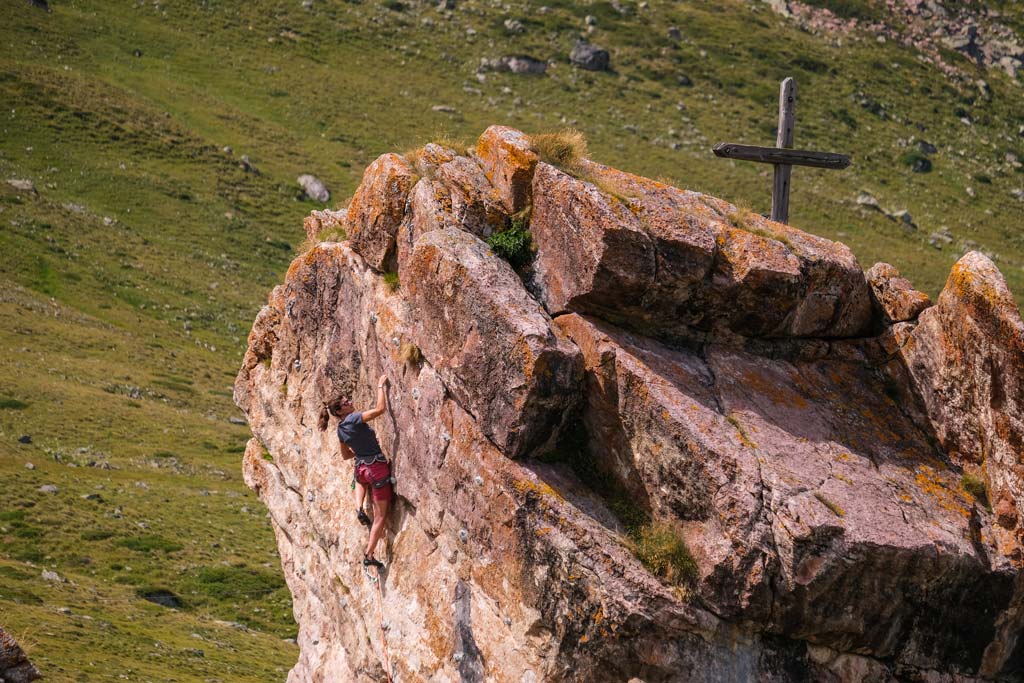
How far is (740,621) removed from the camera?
51.6 feet

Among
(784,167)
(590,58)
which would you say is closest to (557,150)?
(784,167)

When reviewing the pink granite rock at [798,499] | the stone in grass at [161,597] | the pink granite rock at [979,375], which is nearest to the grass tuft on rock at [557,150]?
the pink granite rock at [798,499]

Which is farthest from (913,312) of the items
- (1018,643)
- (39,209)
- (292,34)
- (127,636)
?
(292,34)

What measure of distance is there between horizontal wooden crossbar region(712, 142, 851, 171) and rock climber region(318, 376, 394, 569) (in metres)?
8.78

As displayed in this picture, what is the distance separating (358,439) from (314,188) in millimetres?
80466

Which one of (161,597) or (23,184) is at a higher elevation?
(23,184)

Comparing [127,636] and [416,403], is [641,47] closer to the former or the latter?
[127,636]

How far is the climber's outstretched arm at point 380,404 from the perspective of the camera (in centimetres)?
1969

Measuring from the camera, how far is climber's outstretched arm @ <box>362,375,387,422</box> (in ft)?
64.6

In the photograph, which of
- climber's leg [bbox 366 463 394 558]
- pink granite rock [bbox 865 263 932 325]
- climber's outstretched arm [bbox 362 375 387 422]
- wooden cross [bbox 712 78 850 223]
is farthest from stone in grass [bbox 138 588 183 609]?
pink granite rock [bbox 865 263 932 325]

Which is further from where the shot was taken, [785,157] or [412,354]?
[785,157]

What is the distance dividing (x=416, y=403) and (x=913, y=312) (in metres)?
9.61

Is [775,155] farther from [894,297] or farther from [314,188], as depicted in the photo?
[314,188]

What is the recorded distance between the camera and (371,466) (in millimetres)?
20031
